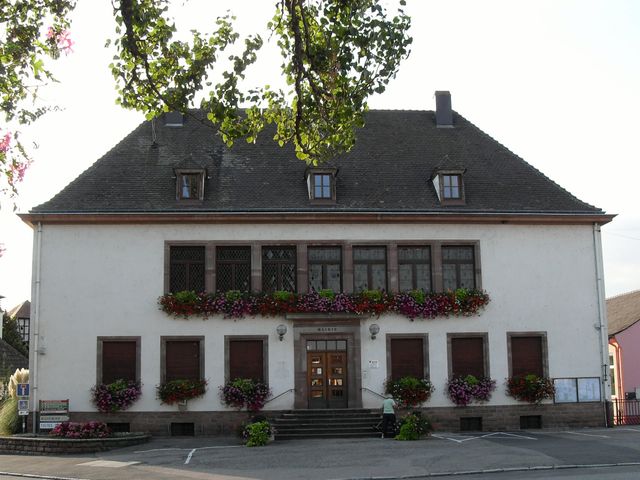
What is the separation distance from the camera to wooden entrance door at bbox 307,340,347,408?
2711 centimetres

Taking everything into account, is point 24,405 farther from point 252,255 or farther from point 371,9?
point 371,9

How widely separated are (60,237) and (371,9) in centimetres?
1781

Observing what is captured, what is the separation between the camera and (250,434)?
2291 centimetres

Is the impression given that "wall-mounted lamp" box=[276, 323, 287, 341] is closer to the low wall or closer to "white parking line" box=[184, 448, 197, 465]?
"white parking line" box=[184, 448, 197, 465]

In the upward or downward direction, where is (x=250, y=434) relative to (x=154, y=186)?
downward

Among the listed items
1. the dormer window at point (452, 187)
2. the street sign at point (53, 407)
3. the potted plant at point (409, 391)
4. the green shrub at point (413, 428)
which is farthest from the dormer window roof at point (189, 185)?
the green shrub at point (413, 428)

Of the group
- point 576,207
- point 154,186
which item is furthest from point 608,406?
point 154,186

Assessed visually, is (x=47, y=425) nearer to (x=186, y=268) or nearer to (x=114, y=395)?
(x=114, y=395)

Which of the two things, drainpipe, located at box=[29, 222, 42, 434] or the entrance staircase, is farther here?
drainpipe, located at box=[29, 222, 42, 434]

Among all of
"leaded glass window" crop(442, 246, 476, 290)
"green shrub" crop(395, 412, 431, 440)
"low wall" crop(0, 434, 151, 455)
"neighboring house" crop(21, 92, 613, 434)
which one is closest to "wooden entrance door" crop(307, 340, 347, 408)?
"neighboring house" crop(21, 92, 613, 434)

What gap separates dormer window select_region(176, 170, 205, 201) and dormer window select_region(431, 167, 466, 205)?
7880mm

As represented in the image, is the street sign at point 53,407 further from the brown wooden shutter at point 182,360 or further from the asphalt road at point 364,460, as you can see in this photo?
the asphalt road at point 364,460

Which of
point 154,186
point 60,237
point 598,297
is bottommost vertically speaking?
point 598,297

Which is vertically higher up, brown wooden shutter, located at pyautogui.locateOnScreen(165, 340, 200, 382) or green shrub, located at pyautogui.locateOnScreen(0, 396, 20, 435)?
brown wooden shutter, located at pyautogui.locateOnScreen(165, 340, 200, 382)
